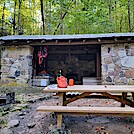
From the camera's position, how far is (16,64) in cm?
692

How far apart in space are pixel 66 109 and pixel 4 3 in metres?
12.1

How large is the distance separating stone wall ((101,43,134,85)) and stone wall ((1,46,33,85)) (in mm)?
2864

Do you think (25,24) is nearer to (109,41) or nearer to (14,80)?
(14,80)

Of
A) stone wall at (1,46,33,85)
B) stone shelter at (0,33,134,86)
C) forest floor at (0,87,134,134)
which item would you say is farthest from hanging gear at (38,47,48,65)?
forest floor at (0,87,134,134)

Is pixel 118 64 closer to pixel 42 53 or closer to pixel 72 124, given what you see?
pixel 42 53

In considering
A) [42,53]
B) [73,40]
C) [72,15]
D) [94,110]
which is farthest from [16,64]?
[72,15]

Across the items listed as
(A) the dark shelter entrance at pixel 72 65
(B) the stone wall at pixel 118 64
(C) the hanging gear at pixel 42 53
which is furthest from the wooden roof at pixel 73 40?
(A) the dark shelter entrance at pixel 72 65

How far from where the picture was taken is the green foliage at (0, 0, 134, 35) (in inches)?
492

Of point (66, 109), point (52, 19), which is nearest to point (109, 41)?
point (66, 109)

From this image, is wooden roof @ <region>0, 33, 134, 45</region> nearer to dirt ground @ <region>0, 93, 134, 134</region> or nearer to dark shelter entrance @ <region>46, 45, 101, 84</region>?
dark shelter entrance @ <region>46, 45, 101, 84</region>

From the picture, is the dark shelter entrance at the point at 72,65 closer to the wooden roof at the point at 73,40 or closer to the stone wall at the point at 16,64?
the stone wall at the point at 16,64

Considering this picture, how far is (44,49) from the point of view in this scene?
7.51 meters

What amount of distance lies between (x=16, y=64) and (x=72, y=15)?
23.7 feet

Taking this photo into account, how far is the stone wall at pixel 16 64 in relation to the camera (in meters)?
6.88
